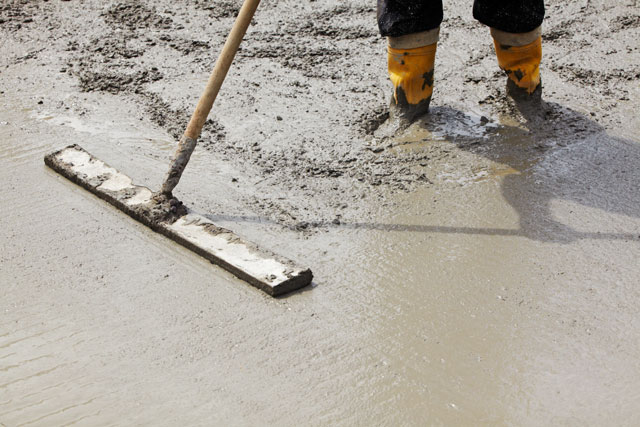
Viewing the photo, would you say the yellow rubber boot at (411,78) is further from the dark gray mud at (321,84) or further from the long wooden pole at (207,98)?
the long wooden pole at (207,98)

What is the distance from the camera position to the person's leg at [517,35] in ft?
11.0

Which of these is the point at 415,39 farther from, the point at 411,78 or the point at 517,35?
the point at 517,35

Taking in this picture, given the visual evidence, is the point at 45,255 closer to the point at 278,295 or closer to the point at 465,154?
the point at 278,295

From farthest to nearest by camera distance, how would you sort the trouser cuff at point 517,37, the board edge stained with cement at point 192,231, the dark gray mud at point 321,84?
the trouser cuff at point 517,37 → the dark gray mud at point 321,84 → the board edge stained with cement at point 192,231

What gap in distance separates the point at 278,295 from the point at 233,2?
3.42m

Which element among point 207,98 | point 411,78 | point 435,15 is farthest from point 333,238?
point 435,15

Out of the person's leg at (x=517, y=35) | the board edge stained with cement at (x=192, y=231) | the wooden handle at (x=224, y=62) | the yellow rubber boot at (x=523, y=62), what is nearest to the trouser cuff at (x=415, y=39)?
the person's leg at (x=517, y=35)

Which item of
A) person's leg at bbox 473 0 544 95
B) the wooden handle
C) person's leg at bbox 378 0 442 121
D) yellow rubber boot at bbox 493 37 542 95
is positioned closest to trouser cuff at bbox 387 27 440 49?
person's leg at bbox 378 0 442 121

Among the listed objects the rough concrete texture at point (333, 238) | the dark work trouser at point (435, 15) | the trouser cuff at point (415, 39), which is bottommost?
the rough concrete texture at point (333, 238)

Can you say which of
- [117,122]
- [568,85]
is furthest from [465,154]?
[117,122]

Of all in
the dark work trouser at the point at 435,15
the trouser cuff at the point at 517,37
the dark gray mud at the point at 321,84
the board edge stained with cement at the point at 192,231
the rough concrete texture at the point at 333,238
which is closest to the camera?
the rough concrete texture at the point at 333,238

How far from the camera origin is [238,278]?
2.47m

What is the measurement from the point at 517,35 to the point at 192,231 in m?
1.92

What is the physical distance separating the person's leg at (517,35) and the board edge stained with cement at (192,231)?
1757 millimetres
